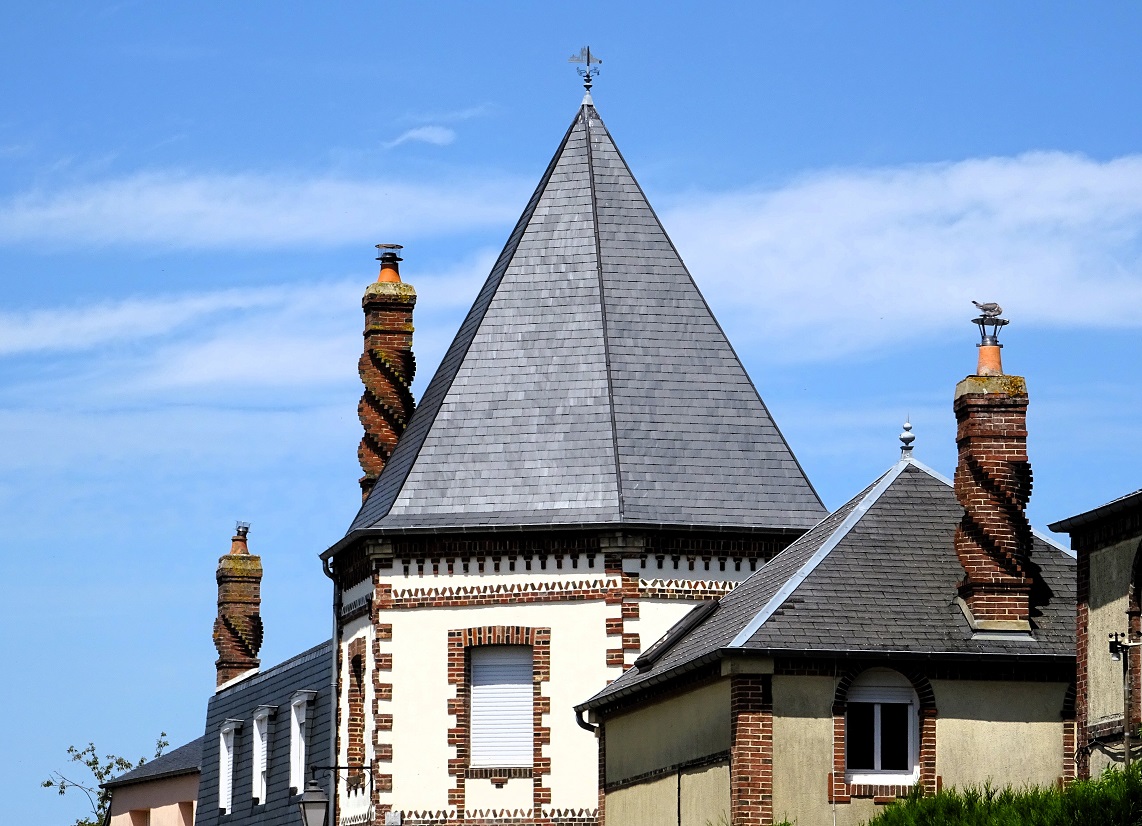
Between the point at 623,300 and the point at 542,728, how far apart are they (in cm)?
731

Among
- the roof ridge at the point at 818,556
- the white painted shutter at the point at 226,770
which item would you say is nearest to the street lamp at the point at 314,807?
the roof ridge at the point at 818,556

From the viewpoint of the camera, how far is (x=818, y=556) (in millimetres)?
28062

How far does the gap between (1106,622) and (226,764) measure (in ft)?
84.0

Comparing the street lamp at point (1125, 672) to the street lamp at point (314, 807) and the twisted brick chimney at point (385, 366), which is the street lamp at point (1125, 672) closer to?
the street lamp at point (314, 807)

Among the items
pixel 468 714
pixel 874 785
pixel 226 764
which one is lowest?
pixel 874 785

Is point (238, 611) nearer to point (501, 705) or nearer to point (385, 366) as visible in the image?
point (385, 366)

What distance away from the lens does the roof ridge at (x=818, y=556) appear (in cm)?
2661

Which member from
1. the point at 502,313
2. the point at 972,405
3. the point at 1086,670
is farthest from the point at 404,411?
the point at 1086,670

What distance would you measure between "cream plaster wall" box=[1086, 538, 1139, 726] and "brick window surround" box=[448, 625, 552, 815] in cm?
1115

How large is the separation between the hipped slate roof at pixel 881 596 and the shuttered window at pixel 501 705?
4.41 meters

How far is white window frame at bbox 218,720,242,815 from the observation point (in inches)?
1784

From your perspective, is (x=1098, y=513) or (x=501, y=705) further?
(x=501, y=705)

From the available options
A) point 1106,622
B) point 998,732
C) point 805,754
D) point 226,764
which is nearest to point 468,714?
point 805,754

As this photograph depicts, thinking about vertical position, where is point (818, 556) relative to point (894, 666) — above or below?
above
